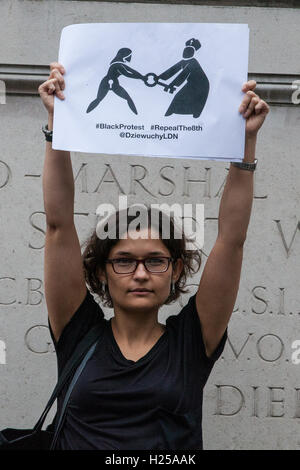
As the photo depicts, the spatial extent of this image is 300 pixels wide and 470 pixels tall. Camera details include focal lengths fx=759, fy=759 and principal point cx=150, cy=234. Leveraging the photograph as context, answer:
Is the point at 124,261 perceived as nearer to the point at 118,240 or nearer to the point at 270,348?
the point at 118,240

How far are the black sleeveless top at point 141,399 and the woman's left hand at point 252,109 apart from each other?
71 cm

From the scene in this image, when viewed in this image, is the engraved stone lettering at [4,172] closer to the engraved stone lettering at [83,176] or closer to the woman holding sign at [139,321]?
the engraved stone lettering at [83,176]

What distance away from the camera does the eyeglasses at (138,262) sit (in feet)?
8.41

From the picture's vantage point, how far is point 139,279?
2.51 meters

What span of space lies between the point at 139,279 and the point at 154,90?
646 mm

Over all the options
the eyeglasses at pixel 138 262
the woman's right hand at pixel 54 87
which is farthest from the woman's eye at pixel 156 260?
the woman's right hand at pixel 54 87

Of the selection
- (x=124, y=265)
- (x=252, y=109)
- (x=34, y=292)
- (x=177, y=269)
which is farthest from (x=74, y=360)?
(x=34, y=292)

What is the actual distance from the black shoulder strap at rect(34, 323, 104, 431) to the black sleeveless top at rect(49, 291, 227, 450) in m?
0.03

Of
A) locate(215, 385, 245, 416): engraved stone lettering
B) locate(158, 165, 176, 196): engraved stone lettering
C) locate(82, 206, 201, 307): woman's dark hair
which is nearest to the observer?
locate(82, 206, 201, 307): woman's dark hair

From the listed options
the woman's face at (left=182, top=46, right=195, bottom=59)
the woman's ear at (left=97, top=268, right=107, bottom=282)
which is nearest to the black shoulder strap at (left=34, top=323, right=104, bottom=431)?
the woman's ear at (left=97, top=268, right=107, bottom=282)

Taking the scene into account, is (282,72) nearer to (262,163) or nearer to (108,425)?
(262,163)

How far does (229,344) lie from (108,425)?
7.03 feet

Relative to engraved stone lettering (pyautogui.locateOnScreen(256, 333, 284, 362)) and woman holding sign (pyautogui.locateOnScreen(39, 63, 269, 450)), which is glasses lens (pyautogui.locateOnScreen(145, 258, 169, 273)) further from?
engraved stone lettering (pyautogui.locateOnScreen(256, 333, 284, 362))

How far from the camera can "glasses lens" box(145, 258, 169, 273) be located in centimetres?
257
